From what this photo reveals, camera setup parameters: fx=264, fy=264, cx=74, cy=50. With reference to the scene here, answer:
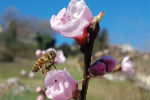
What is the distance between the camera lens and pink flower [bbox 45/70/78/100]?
0.57 metres

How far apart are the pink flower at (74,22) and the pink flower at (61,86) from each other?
83 millimetres

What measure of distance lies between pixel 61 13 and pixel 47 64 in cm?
22

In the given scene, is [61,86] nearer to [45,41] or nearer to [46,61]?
[46,61]

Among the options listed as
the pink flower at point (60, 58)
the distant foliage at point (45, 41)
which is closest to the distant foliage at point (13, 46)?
the distant foliage at point (45, 41)

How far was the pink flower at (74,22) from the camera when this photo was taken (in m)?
0.55

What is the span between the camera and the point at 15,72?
1223 cm

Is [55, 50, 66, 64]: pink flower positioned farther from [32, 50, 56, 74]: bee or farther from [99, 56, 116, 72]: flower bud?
[99, 56, 116, 72]: flower bud

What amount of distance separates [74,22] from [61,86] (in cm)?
14

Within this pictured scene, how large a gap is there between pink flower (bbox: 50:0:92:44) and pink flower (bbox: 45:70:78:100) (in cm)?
8

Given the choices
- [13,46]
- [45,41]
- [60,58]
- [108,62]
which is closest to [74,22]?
[108,62]

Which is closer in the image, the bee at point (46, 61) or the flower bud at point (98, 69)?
the flower bud at point (98, 69)

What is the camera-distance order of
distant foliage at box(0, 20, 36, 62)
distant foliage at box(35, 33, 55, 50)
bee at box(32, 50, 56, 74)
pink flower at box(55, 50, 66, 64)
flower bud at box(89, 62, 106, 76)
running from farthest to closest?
distant foliage at box(0, 20, 36, 62) < distant foliage at box(35, 33, 55, 50) < pink flower at box(55, 50, 66, 64) < bee at box(32, 50, 56, 74) < flower bud at box(89, 62, 106, 76)

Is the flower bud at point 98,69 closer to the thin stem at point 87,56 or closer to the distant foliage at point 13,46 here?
the thin stem at point 87,56

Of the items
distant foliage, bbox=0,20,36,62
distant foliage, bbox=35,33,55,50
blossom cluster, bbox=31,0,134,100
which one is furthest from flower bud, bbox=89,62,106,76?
distant foliage, bbox=0,20,36,62
